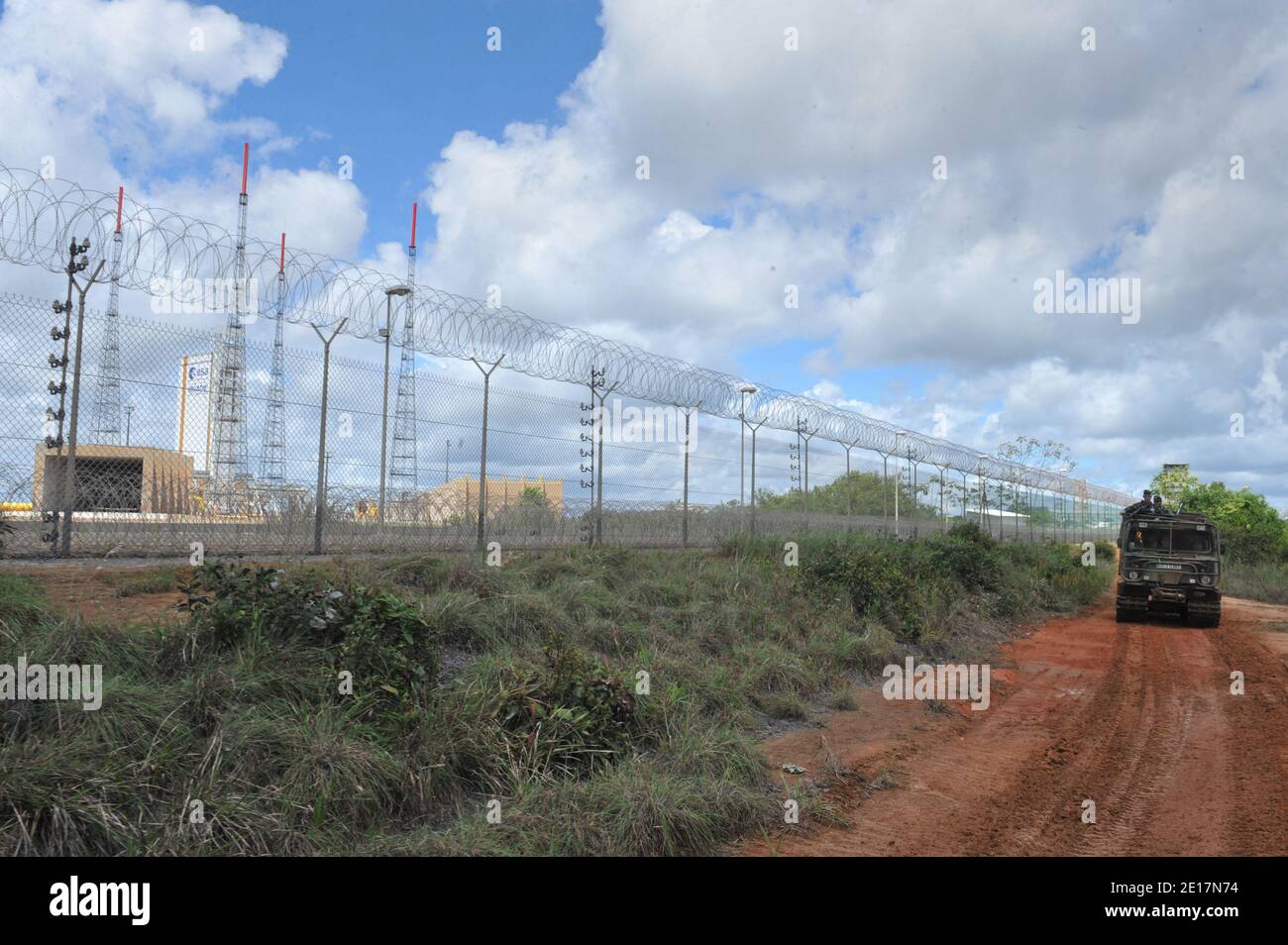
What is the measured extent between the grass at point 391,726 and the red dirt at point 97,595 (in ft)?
1.12

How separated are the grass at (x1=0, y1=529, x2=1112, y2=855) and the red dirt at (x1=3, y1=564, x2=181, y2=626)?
340 millimetres

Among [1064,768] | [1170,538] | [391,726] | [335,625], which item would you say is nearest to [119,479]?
[335,625]

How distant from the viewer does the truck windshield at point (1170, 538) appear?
1734 cm

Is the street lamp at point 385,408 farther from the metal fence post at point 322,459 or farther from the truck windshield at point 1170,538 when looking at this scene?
the truck windshield at point 1170,538

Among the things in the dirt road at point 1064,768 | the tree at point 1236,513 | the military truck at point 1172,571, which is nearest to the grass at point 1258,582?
the tree at point 1236,513

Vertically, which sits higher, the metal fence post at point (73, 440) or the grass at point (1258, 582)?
the metal fence post at point (73, 440)

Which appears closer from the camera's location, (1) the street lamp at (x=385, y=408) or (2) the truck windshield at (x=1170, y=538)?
(1) the street lamp at (x=385, y=408)

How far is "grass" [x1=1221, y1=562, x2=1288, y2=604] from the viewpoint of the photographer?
25828 mm

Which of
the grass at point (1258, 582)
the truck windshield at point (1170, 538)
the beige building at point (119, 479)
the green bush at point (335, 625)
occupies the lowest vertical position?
the grass at point (1258, 582)

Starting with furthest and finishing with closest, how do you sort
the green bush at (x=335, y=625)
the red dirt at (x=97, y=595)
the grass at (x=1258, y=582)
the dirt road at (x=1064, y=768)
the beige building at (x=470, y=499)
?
the grass at (x=1258, y=582)
the beige building at (x=470, y=499)
the red dirt at (x=97, y=595)
the green bush at (x=335, y=625)
the dirt road at (x=1064, y=768)
